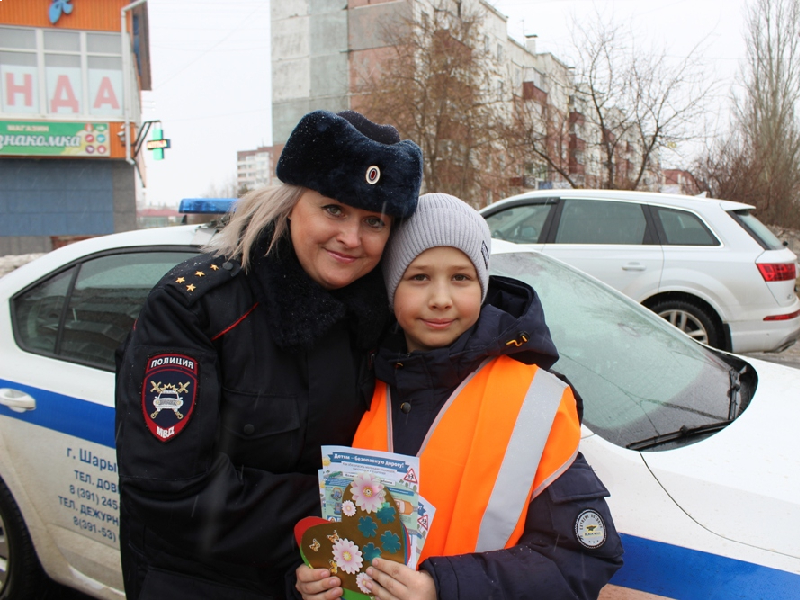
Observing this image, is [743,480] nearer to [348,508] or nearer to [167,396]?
[348,508]

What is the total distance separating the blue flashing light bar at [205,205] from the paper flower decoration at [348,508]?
1436 mm

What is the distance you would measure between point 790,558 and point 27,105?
24773 millimetres

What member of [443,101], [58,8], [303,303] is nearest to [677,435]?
[303,303]

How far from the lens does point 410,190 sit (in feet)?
4.78

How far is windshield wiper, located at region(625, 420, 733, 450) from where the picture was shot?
70.4 inches

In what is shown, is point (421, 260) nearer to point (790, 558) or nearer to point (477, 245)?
point (477, 245)

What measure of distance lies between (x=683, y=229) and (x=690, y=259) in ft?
1.15

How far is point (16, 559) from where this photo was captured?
8.25 ft

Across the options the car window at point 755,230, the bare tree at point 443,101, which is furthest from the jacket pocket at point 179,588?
the bare tree at point 443,101

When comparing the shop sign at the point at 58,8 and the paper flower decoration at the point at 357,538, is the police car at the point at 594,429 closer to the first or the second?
the paper flower decoration at the point at 357,538

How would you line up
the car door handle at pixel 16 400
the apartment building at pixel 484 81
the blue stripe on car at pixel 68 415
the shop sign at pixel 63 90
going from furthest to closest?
1. the shop sign at pixel 63 90
2. the apartment building at pixel 484 81
3. the car door handle at pixel 16 400
4. the blue stripe on car at pixel 68 415

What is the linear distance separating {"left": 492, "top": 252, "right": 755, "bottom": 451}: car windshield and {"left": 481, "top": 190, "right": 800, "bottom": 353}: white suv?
386 centimetres

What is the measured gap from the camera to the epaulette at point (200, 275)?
1.34 metres

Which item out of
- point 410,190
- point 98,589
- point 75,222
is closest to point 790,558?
point 410,190
